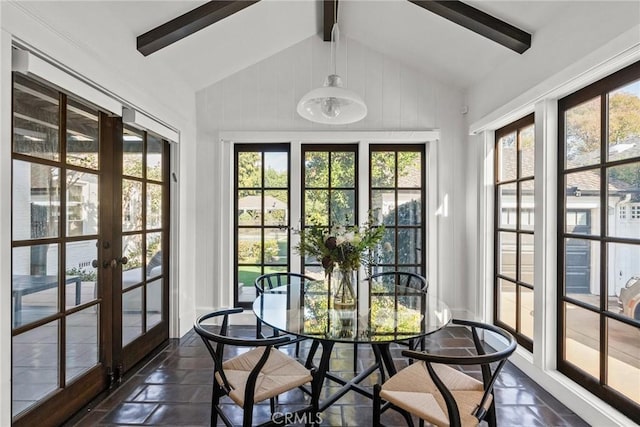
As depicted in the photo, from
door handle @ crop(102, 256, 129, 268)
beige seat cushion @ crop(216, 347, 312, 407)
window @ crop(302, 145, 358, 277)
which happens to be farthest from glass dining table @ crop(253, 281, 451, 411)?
window @ crop(302, 145, 358, 277)

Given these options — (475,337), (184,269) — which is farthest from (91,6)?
(475,337)

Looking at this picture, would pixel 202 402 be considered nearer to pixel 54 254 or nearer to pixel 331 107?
pixel 54 254

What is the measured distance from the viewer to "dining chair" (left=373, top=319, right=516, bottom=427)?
1.42m

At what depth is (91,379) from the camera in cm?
231

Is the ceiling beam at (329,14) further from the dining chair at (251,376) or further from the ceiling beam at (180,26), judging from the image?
the dining chair at (251,376)

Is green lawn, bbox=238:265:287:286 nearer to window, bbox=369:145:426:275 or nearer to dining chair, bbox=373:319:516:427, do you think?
window, bbox=369:145:426:275

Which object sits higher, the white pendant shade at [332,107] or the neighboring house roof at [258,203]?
the white pendant shade at [332,107]

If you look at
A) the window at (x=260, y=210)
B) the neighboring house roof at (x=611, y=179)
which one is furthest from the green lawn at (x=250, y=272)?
the neighboring house roof at (x=611, y=179)

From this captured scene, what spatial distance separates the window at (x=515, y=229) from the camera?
2.87m

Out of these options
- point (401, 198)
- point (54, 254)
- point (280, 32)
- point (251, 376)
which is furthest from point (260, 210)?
point (251, 376)

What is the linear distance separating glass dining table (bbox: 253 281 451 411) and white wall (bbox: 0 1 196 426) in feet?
4.00

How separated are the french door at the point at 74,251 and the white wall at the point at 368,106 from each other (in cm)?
101

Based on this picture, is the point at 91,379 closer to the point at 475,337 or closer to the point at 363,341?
the point at 363,341

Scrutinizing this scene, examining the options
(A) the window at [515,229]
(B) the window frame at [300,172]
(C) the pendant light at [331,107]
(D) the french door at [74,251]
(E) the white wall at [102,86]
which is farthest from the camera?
(B) the window frame at [300,172]
